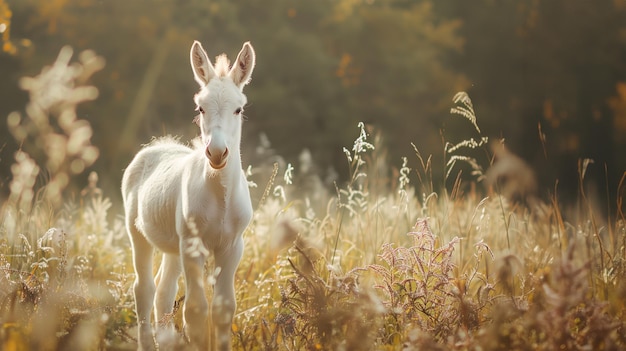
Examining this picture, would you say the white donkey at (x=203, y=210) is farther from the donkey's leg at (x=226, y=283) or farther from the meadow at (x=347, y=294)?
the meadow at (x=347, y=294)

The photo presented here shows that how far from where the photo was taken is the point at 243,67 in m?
4.74

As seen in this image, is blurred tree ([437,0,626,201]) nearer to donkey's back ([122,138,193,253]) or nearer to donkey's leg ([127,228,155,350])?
donkey's back ([122,138,193,253])

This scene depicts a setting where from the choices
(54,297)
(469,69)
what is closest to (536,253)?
(54,297)

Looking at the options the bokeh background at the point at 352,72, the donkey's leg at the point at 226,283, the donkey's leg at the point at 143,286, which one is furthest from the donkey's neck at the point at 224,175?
the bokeh background at the point at 352,72

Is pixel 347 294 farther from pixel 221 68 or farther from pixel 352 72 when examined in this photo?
pixel 352 72

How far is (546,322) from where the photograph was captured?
3.30 metres

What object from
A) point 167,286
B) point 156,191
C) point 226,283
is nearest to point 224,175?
point 226,283

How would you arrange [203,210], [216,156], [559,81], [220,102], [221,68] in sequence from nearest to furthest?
[216,156]
[220,102]
[203,210]
[221,68]
[559,81]

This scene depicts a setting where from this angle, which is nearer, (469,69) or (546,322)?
(546,322)

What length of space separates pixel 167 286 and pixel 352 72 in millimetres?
22619

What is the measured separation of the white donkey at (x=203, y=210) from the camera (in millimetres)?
4258

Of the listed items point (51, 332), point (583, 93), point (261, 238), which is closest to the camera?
point (51, 332)

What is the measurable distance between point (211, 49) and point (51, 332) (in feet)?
63.3

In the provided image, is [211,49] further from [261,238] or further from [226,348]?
[226,348]
